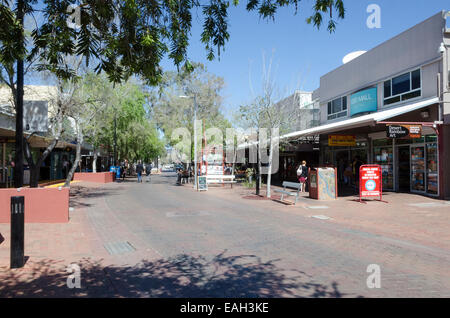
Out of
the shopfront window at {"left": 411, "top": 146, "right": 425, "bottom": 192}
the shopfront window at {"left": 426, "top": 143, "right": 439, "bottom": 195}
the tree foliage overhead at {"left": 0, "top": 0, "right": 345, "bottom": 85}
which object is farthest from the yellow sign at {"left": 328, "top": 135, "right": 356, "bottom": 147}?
the tree foliage overhead at {"left": 0, "top": 0, "right": 345, "bottom": 85}

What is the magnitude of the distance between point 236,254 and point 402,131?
32.2 feet

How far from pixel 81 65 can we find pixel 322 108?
16.7m

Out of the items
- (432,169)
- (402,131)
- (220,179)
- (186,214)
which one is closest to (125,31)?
(186,214)

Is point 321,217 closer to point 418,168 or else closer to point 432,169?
point 432,169

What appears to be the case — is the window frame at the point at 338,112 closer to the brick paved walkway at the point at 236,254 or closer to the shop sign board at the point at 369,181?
the shop sign board at the point at 369,181

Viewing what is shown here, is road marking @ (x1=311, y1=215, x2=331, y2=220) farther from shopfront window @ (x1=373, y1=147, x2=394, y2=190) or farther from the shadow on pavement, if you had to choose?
shopfront window @ (x1=373, y1=147, x2=394, y2=190)

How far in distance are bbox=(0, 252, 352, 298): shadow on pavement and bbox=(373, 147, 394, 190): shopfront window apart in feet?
46.4

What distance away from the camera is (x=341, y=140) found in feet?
60.7

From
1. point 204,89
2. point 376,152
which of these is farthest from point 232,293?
point 204,89

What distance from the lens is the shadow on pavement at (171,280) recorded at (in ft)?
14.9

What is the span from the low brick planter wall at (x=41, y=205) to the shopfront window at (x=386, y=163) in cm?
1510

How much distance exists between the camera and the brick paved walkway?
4719mm

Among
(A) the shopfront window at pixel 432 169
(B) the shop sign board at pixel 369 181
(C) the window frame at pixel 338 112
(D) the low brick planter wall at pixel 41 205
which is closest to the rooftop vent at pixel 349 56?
(C) the window frame at pixel 338 112
